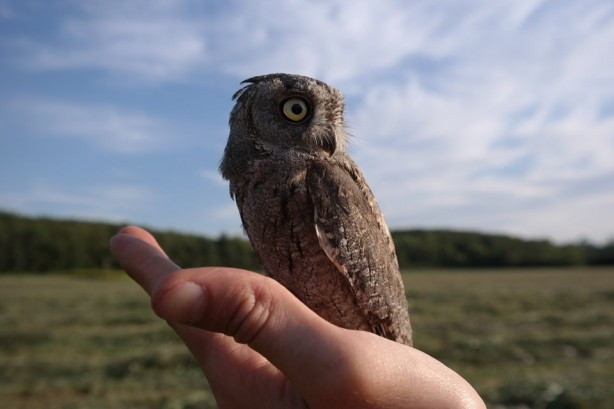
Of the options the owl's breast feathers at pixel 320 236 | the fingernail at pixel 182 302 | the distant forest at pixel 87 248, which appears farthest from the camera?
the distant forest at pixel 87 248

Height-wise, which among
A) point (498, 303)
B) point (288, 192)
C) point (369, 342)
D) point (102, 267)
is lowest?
point (102, 267)

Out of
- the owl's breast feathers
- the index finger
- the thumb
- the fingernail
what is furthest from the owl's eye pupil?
the fingernail

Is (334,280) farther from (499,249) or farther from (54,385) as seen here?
(499,249)

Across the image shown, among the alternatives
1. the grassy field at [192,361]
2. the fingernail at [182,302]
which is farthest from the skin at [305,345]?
the grassy field at [192,361]

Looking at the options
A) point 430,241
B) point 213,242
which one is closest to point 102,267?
point 213,242

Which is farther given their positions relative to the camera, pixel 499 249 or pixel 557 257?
pixel 557 257

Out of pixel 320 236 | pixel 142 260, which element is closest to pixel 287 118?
pixel 320 236

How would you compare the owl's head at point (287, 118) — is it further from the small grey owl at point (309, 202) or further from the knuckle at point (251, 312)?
the knuckle at point (251, 312)

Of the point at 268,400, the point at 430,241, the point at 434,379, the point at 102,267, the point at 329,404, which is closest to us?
the point at 329,404
